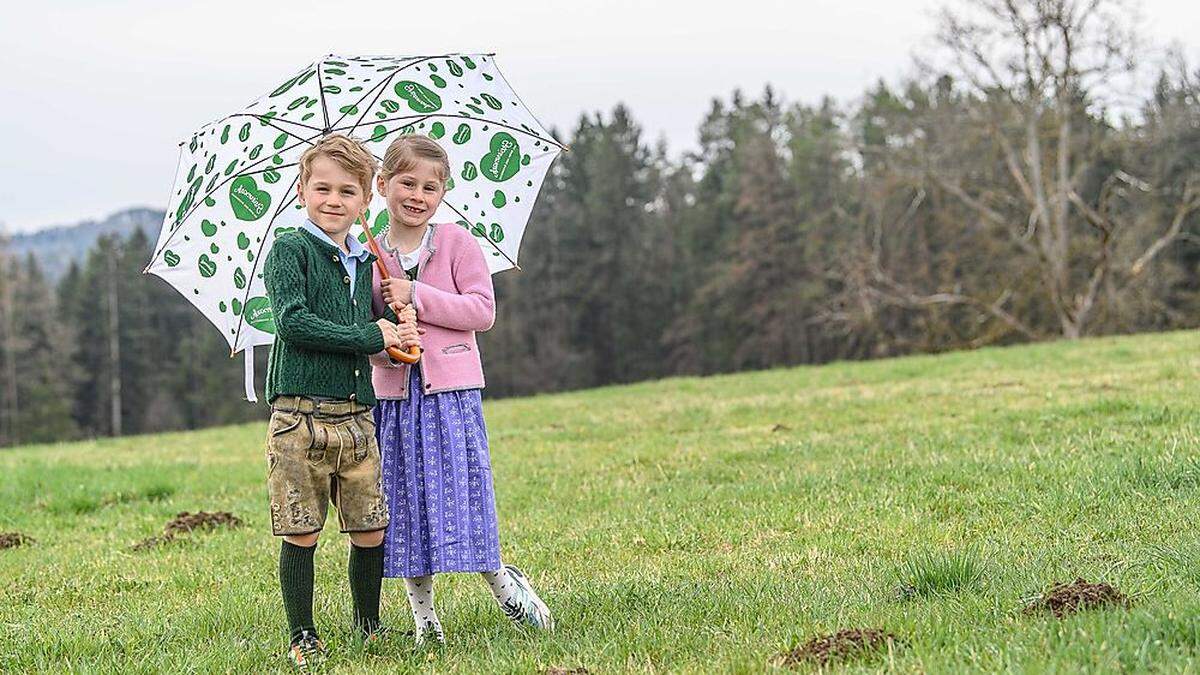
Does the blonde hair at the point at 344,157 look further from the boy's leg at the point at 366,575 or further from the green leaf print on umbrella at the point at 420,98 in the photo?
the boy's leg at the point at 366,575

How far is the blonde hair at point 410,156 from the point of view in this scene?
505 centimetres

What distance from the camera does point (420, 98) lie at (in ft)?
18.4

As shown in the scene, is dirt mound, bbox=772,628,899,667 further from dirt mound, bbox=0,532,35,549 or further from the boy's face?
dirt mound, bbox=0,532,35,549

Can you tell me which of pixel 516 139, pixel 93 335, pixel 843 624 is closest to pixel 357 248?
pixel 516 139

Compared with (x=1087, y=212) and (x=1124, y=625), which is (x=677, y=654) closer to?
(x=1124, y=625)

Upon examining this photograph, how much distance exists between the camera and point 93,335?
71.4 m

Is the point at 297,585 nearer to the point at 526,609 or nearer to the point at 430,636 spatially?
the point at 430,636

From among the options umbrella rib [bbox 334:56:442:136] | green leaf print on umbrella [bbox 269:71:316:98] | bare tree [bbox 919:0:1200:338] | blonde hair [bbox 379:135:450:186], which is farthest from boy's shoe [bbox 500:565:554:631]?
bare tree [bbox 919:0:1200:338]

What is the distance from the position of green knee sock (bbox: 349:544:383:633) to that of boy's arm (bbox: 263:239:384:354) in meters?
0.92

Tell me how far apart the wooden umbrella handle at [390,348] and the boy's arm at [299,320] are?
0.08m

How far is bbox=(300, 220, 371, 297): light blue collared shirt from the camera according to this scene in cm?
488

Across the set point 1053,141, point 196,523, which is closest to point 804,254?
point 1053,141

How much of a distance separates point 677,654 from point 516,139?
2759 mm

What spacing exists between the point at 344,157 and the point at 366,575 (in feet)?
5.93
